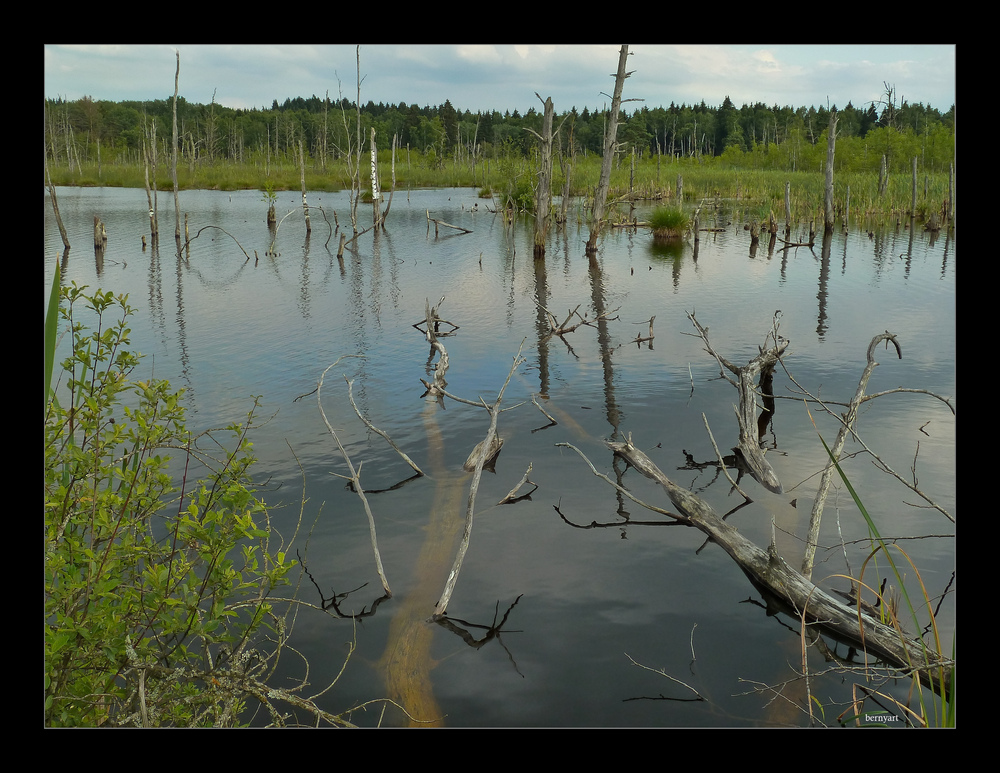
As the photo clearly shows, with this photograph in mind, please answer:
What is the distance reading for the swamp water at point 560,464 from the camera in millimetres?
4836

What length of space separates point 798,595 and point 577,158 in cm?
5659

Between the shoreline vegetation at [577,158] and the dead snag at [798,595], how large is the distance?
3.51 meters

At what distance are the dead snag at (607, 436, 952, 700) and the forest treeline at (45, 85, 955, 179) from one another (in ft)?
147

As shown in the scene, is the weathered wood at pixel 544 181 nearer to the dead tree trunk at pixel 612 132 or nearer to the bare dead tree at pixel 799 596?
the dead tree trunk at pixel 612 132

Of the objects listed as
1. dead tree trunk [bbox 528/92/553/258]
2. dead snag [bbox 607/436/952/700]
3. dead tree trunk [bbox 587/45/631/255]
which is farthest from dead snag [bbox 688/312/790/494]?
dead tree trunk [bbox 528/92/553/258]

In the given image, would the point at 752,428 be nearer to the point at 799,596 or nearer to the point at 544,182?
the point at 799,596

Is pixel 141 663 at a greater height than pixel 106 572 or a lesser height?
lesser

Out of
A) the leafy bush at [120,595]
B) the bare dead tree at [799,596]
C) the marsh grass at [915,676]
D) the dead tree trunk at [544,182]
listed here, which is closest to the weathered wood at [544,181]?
the dead tree trunk at [544,182]

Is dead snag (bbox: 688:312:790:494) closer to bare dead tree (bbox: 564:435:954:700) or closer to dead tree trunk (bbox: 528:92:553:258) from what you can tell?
bare dead tree (bbox: 564:435:954:700)
